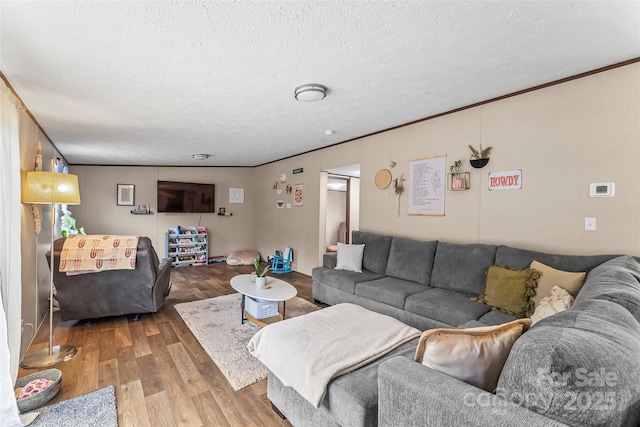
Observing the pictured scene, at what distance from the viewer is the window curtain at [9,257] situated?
169 cm

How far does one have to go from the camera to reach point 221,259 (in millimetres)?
7121

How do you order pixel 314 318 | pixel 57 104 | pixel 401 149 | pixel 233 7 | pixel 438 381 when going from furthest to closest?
1. pixel 401 149
2. pixel 57 104
3. pixel 314 318
4. pixel 233 7
5. pixel 438 381

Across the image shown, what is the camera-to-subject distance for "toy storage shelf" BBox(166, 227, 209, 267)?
655 cm

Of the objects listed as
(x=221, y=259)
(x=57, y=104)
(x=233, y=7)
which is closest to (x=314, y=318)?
(x=233, y=7)

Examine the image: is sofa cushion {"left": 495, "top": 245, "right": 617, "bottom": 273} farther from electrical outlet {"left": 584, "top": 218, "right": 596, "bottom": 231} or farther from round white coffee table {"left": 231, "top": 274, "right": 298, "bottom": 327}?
round white coffee table {"left": 231, "top": 274, "right": 298, "bottom": 327}

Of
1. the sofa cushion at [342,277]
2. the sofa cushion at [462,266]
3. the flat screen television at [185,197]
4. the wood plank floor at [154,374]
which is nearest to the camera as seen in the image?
the wood plank floor at [154,374]

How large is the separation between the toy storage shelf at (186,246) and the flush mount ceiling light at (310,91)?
5.13 m

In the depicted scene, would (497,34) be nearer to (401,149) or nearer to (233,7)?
(233,7)

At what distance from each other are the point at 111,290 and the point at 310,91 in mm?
2919

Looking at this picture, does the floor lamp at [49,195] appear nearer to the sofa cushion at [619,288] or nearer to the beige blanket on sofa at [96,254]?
the beige blanket on sofa at [96,254]

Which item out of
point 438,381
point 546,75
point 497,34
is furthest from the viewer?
point 546,75

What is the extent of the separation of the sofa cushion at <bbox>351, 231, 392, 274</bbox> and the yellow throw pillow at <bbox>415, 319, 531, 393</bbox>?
257 centimetres

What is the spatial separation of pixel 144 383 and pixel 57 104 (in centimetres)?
270

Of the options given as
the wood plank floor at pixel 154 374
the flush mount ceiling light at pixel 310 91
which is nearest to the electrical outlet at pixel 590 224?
the flush mount ceiling light at pixel 310 91
